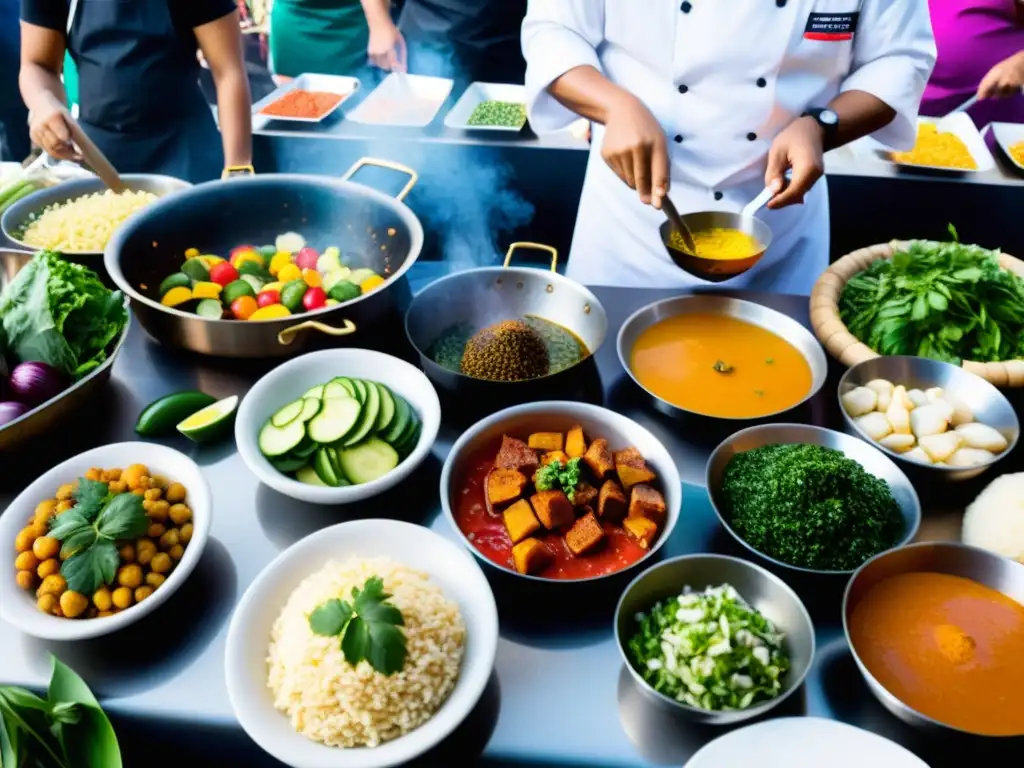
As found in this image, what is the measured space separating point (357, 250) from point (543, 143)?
1.79 m

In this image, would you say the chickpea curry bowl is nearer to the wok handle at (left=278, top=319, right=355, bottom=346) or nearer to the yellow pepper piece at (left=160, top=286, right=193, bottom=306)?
the wok handle at (left=278, top=319, right=355, bottom=346)

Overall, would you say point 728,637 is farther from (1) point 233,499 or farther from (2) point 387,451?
(1) point 233,499

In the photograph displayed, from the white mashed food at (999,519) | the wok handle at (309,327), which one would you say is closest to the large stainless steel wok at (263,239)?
the wok handle at (309,327)

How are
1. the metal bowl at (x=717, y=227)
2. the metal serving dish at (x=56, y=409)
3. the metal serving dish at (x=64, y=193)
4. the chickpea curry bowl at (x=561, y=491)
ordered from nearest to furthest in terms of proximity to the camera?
the chickpea curry bowl at (x=561, y=491) → the metal serving dish at (x=56, y=409) → the metal bowl at (x=717, y=227) → the metal serving dish at (x=64, y=193)

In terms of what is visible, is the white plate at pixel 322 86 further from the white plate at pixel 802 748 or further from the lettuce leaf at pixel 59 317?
the white plate at pixel 802 748

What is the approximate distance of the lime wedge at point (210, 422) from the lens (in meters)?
1.78

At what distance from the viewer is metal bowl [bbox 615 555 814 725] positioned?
4.13ft

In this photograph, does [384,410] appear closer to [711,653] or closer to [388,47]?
[711,653]

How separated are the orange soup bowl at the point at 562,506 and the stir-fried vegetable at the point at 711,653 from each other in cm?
13

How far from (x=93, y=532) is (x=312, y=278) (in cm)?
108

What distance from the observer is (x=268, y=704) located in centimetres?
124

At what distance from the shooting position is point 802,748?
119 centimetres

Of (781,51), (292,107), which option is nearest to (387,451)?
(781,51)

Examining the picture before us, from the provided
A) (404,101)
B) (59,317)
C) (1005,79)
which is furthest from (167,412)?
(1005,79)
